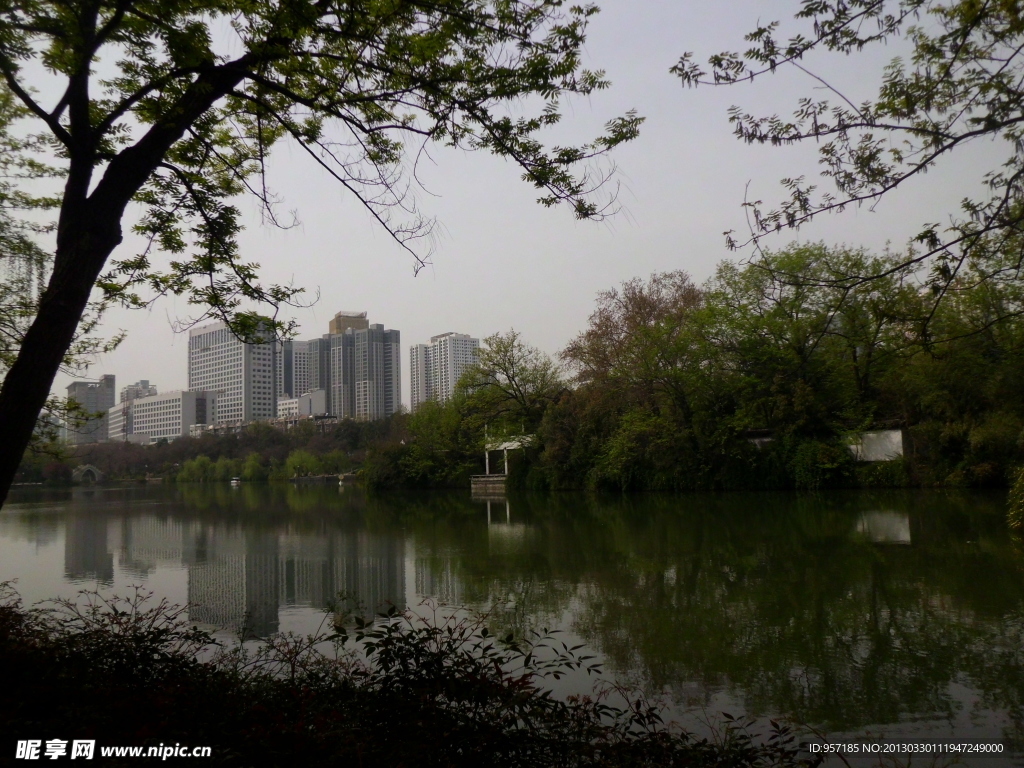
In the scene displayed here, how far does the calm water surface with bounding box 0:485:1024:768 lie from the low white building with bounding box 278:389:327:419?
57665mm

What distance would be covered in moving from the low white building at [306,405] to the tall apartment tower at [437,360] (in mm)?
15733

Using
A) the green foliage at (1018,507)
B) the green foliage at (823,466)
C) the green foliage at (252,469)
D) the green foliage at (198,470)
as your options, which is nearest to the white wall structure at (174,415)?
the green foliage at (198,470)

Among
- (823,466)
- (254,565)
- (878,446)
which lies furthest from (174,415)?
(254,565)

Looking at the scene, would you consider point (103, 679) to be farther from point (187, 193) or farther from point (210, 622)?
point (210, 622)

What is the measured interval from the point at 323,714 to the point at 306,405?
267ft

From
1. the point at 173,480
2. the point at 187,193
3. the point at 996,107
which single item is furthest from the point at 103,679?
the point at 173,480

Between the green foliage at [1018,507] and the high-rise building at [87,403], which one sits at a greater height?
the high-rise building at [87,403]

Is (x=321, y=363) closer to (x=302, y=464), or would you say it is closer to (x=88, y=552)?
(x=302, y=464)

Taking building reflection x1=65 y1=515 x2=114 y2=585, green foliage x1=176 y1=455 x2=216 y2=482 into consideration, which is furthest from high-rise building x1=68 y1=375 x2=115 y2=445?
green foliage x1=176 y1=455 x2=216 y2=482

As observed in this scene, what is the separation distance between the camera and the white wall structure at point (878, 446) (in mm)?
24953

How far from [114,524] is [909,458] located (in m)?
26.2

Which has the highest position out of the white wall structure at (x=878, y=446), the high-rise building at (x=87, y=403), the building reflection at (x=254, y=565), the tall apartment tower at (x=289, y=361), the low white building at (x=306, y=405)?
the low white building at (x=306, y=405)

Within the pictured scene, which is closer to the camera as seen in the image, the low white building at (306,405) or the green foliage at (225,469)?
the green foliage at (225,469)

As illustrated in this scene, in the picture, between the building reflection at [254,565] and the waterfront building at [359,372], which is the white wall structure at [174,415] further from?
the building reflection at [254,565]
